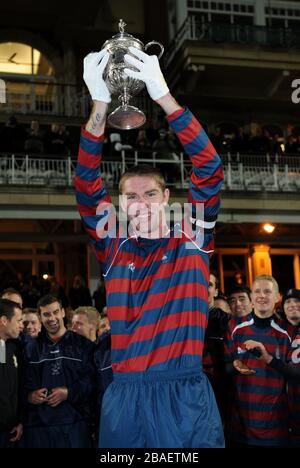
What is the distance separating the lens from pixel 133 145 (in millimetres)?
15055

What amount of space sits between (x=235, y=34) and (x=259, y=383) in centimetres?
1572

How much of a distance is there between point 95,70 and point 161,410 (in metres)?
1.63

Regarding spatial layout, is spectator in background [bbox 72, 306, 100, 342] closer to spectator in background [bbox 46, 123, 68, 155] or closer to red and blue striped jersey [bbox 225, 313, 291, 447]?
red and blue striped jersey [bbox 225, 313, 291, 447]

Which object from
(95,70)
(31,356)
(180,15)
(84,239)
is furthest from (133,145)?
(95,70)

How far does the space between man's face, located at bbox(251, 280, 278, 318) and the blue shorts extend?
2553 mm

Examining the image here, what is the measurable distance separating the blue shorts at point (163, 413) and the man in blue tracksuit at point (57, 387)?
9.35 feet

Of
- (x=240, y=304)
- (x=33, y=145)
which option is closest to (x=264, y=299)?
(x=240, y=304)

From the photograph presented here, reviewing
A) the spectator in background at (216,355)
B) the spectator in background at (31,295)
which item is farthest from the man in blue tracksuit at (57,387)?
the spectator in background at (31,295)

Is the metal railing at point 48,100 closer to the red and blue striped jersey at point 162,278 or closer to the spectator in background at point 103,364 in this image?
the spectator in background at point 103,364

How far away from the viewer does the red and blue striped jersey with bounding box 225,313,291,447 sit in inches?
191

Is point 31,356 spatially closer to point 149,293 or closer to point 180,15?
point 149,293

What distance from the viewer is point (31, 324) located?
655 centimetres

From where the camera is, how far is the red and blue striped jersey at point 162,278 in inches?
102
